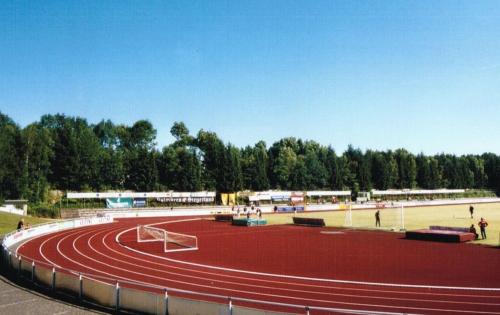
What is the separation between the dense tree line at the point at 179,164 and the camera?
79.2 meters

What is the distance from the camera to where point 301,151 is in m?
149

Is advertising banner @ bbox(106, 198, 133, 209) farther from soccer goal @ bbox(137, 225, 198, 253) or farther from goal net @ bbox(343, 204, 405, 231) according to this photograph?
goal net @ bbox(343, 204, 405, 231)

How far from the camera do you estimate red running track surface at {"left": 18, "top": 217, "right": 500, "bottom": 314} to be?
16406mm

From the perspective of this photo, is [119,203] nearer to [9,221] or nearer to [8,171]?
[8,171]

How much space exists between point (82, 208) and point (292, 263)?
174 feet

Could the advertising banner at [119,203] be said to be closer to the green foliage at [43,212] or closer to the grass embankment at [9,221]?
the green foliage at [43,212]

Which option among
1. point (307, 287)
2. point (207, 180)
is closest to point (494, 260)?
point (307, 287)

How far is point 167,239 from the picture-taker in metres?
36.8

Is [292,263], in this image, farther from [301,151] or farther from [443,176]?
[443,176]

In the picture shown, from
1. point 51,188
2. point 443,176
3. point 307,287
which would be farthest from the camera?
point 443,176

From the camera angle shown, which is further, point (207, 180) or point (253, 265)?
point (207, 180)

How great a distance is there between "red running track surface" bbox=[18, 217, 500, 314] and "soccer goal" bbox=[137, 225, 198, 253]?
87 cm

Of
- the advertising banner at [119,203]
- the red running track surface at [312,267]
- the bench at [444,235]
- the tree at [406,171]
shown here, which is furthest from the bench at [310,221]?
the tree at [406,171]

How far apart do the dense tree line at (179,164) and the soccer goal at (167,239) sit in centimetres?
4393
